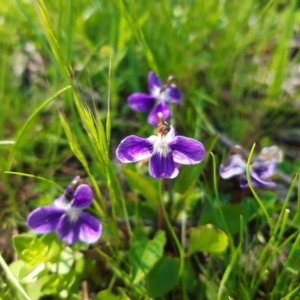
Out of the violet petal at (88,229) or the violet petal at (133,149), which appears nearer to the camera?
the violet petal at (133,149)

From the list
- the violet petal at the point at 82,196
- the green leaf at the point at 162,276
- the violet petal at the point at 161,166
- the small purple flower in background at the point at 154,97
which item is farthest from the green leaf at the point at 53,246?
the small purple flower in background at the point at 154,97

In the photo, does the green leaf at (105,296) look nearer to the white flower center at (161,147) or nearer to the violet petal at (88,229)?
the violet petal at (88,229)

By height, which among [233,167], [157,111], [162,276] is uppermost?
[157,111]

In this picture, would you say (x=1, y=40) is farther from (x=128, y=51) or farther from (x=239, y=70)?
Answer: (x=239, y=70)

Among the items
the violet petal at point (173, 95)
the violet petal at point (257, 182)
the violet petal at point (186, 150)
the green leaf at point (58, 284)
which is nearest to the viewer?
the violet petal at point (186, 150)

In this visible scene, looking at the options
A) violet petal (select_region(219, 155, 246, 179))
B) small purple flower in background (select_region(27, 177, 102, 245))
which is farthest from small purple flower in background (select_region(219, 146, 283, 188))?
small purple flower in background (select_region(27, 177, 102, 245))

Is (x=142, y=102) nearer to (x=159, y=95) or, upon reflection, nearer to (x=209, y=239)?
(x=159, y=95)

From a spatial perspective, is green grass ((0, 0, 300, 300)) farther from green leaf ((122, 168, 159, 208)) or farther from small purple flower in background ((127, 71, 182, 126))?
small purple flower in background ((127, 71, 182, 126))

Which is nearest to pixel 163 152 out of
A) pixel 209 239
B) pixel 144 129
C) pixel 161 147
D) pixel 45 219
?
pixel 161 147
